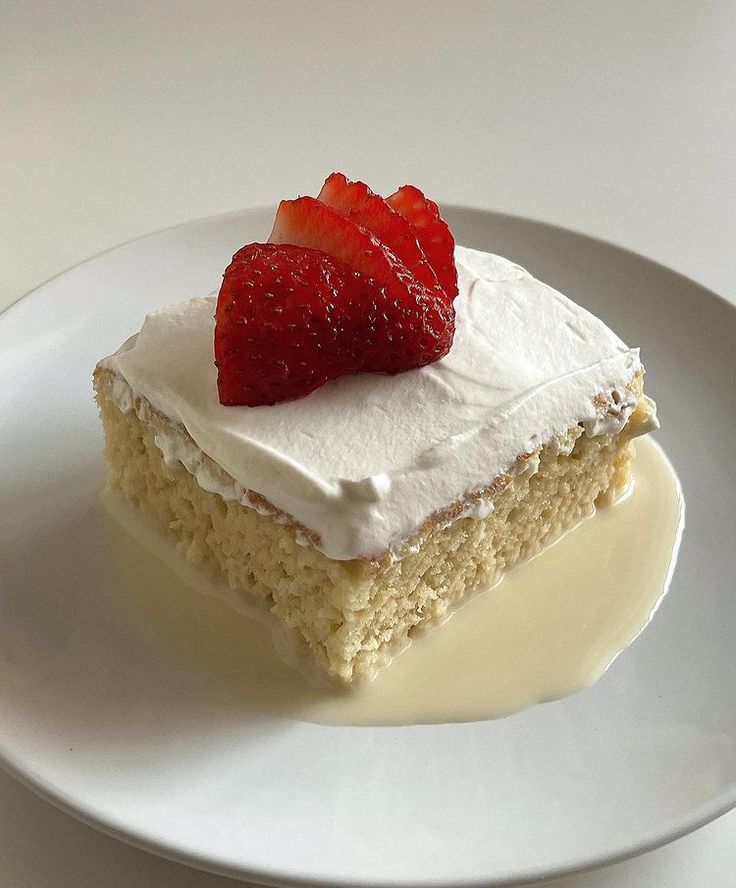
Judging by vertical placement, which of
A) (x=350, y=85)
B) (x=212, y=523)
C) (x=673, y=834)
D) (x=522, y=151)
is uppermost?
(x=350, y=85)

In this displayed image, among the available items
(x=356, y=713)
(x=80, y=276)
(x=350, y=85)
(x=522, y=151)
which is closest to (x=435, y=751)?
(x=356, y=713)

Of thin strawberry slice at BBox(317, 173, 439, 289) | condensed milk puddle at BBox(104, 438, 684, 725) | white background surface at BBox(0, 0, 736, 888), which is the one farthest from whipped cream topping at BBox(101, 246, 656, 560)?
white background surface at BBox(0, 0, 736, 888)

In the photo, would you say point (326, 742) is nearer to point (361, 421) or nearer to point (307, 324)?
point (361, 421)

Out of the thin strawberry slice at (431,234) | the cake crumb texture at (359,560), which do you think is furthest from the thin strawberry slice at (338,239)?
the cake crumb texture at (359,560)

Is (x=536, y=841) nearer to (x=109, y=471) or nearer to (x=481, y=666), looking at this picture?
(x=481, y=666)

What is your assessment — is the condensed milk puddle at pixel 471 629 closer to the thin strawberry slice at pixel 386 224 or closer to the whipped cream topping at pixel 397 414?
the whipped cream topping at pixel 397 414

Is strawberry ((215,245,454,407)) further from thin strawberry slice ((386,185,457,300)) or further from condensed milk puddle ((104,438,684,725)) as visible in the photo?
condensed milk puddle ((104,438,684,725))
